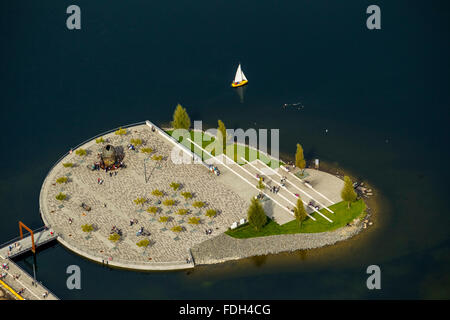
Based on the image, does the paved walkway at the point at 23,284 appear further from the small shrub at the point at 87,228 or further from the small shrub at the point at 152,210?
the small shrub at the point at 152,210

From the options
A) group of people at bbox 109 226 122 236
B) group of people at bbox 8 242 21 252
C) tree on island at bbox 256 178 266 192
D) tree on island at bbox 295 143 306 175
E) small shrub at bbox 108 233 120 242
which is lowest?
group of people at bbox 8 242 21 252

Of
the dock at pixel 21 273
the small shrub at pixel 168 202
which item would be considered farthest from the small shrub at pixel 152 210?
the dock at pixel 21 273

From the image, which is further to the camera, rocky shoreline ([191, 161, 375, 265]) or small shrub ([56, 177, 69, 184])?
small shrub ([56, 177, 69, 184])

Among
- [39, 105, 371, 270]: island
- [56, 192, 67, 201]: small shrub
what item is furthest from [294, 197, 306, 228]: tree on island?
[56, 192, 67, 201]: small shrub

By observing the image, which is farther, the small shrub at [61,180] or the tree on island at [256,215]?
the small shrub at [61,180]

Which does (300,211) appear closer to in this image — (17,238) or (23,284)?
(23,284)

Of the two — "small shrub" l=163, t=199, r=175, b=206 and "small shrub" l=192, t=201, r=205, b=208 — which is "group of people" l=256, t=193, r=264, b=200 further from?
"small shrub" l=163, t=199, r=175, b=206

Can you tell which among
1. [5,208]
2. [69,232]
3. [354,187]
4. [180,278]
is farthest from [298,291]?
[5,208]

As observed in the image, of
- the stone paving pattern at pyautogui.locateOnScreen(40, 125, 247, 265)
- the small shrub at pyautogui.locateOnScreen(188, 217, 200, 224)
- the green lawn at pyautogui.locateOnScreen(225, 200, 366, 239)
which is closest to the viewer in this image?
the stone paving pattern at pyautogui.locateOnScreen(40, 125, 247, 265)
